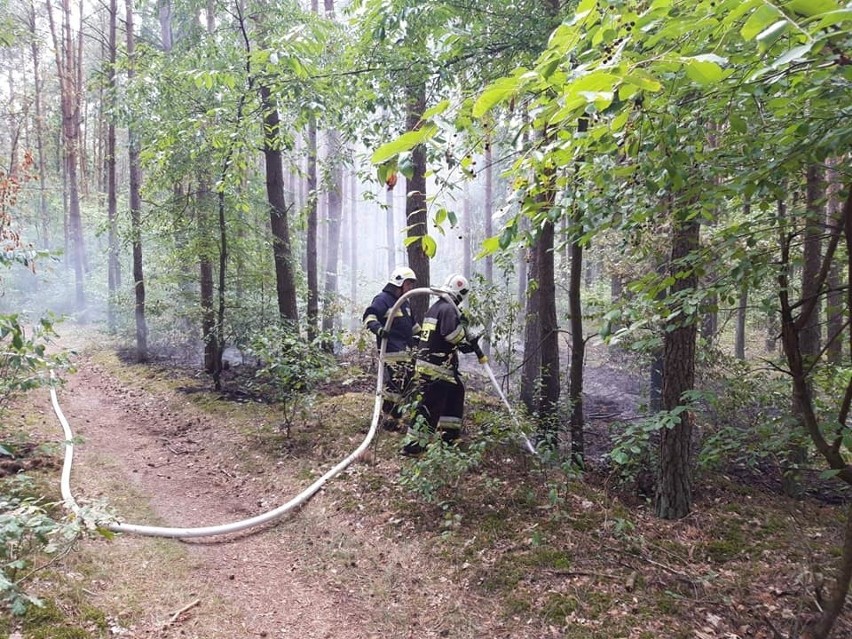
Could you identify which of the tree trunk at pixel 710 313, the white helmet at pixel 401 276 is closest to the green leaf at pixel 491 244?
the tree trunk at pixel 710 313

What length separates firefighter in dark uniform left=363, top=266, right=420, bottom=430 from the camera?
6965 mm

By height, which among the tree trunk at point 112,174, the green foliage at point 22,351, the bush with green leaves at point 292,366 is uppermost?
the tree trunk at point 112,174

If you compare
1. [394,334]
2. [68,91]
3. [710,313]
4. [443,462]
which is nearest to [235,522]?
[443,462]

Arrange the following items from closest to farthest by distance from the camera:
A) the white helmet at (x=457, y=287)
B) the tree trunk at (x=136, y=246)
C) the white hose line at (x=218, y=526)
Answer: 1. the white hose line at (x=218, y=526)
2. the white helmet at (x=457, y=287)
3. the tree trunk at (x=136, y=246)

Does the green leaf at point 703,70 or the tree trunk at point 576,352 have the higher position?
the green leaf at point 703,70

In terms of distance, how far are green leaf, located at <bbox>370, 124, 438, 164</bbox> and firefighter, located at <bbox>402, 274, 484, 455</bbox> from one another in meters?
4.68

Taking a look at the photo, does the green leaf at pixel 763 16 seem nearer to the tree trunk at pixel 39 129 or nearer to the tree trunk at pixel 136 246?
the tree trunk at pixel 136 246

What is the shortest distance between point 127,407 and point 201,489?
472 centimetres

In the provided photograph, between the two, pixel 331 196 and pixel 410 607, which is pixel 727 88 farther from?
pixel 331 196

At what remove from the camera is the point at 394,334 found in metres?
7.38

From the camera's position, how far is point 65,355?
4.78 m

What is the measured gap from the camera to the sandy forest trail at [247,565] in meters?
3.68

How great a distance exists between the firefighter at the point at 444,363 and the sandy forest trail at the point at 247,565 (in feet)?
4.96

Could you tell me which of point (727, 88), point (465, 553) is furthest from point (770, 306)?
point (465, 553)
